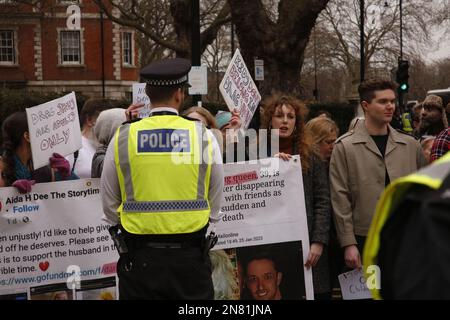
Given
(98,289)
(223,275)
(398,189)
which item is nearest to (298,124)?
(223,275)

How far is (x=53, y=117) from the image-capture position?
17.2ft

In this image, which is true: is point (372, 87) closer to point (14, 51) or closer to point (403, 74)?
point (403, 74)

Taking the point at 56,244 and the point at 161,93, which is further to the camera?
the point at 56,244

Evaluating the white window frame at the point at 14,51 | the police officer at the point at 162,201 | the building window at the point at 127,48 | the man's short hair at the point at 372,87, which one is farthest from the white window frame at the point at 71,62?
the police officer at the point at 162,201

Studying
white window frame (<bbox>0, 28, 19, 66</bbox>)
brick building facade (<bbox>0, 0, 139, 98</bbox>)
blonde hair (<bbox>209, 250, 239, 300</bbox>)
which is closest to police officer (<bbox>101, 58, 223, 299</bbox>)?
blonde hair (<bbox>209, 250, 239, 300</bbox>)

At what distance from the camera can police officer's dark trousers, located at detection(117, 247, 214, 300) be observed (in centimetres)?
350

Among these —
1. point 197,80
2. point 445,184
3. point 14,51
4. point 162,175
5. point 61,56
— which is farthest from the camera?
point 61,56

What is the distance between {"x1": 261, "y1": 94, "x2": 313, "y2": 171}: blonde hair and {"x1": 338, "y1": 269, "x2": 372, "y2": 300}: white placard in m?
0.85

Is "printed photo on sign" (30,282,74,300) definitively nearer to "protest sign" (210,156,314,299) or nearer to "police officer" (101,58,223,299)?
"protest sign" (210,156,314,299)

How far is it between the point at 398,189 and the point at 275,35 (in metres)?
14.2

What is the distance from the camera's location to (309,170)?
5051mm

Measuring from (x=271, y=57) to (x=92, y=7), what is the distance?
3583cm

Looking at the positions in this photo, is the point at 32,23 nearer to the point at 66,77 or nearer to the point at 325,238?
the point at 66,77
